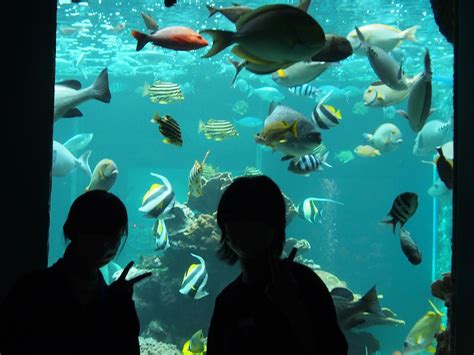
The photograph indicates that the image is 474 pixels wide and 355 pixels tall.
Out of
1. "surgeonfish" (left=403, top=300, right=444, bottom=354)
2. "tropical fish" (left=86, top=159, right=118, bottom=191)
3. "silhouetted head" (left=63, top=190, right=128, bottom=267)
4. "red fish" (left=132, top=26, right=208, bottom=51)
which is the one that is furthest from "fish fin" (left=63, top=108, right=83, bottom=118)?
"surgeonfish" (left=403, top=300, right=444, bottom=354)

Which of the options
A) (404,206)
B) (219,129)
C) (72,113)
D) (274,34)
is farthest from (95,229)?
(219,129)

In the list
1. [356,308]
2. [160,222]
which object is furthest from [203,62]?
[356,308]

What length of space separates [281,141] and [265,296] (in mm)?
2661

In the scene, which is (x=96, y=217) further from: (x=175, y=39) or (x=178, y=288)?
(x=178, y=288)

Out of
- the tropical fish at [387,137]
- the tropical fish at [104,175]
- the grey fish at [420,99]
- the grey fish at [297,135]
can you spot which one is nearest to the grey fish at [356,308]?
the grey fish at [297,135]

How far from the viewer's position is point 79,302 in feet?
5.89

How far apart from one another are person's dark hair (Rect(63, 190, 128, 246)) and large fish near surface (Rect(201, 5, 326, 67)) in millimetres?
982

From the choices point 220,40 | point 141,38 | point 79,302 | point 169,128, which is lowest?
point 169,128

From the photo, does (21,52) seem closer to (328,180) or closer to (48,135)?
(48,135)

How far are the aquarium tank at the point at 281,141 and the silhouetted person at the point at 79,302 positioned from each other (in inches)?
43.0

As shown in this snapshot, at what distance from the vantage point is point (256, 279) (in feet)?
5.65

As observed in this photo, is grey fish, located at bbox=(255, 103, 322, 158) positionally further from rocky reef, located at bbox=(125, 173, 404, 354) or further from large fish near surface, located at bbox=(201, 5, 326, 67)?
rocky reef, located at bbox=(125, 173, 404, 354)

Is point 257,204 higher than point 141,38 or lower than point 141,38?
higher

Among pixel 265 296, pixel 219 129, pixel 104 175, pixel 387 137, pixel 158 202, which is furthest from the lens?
pixel 219 129
